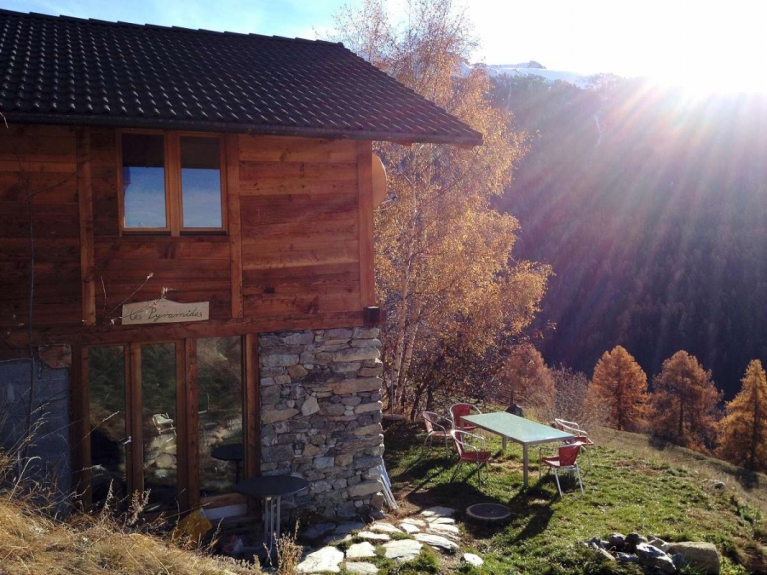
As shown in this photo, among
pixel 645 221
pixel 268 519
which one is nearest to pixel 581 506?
pixel 268 519

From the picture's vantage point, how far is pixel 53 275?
6.70 m

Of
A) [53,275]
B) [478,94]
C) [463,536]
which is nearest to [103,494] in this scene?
[53,275]

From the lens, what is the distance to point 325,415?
7.89 metres

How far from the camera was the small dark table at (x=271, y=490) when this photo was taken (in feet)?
22.2

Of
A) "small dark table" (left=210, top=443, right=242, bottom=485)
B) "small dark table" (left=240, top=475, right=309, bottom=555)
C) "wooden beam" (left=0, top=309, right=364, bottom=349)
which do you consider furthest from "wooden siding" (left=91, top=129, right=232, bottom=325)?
"small dark table" (left=240, top=475, right=309, bottom=555)

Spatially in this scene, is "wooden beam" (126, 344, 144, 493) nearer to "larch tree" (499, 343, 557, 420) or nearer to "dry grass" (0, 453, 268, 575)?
"dry grass" (0, 453, 268, 575)

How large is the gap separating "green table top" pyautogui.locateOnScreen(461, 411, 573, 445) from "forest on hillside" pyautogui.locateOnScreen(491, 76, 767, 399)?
52904 millimetres

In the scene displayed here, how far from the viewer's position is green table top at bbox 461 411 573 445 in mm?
9391

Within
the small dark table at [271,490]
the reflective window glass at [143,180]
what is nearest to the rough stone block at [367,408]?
the small dark table at [271,490]

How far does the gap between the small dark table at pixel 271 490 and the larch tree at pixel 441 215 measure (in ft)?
24.2

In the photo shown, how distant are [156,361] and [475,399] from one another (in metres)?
13.1

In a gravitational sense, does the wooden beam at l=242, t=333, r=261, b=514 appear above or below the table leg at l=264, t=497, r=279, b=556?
above

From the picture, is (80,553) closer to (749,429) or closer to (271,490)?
(271,490)

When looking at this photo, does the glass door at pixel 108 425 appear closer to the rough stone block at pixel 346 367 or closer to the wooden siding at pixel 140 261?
the wooden siding at pixel 140 261
